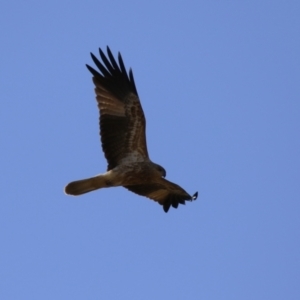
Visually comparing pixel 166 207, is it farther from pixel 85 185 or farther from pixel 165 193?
pixel 85 185

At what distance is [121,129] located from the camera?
1131 centimetres

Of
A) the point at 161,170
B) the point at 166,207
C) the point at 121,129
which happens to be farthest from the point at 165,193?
the point at 121,129

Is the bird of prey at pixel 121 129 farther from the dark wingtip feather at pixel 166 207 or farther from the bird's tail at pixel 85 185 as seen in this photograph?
the dark wingtip feather at pixel 166 207

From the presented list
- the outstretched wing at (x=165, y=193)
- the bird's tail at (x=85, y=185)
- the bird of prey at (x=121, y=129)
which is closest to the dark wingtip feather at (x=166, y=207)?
the outstretched wing at (x=165, y=193)

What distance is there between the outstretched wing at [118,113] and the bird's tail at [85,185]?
409 mm

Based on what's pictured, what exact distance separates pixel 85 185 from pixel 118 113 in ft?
3.96

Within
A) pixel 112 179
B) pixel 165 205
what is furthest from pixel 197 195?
pixel 112 179

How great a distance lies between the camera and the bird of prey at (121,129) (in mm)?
11266

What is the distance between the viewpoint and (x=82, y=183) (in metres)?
10.9

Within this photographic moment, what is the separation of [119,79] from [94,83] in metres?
0.38

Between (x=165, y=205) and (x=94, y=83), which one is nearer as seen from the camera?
(x=94, y=83)

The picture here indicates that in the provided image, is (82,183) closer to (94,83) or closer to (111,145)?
(111,145)

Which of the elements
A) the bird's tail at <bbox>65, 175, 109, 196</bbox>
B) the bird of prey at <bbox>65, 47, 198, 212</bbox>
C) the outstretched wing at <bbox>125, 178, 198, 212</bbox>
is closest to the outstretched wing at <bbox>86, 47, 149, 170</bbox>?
the bird of prey at <bbox>65, 47, 198, 212</bbox>

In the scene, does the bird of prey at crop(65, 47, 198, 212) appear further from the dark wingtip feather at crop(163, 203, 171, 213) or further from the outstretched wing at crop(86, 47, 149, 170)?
the dark wingtip feather at crop(163, 203, 171, 213)
